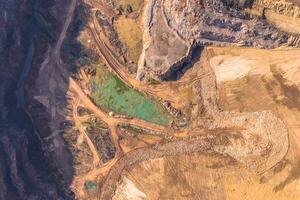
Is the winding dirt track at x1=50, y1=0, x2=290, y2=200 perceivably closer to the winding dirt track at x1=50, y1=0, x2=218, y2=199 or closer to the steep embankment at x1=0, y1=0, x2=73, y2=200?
the winding dirt track at x1=50, y1=0, x2=218, y2=199

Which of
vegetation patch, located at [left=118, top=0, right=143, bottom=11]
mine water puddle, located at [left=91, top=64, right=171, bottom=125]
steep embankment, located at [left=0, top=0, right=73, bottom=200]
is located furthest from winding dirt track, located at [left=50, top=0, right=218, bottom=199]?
vegetation patch, located at [left=118, top=0, right=143, bottom=11]

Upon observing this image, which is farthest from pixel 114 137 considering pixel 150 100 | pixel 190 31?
pixel 190 31

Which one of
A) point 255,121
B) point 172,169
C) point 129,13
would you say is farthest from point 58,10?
point 255,121

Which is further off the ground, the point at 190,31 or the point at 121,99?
the point at 190,31

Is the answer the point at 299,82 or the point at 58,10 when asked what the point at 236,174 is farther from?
the point at 58,10

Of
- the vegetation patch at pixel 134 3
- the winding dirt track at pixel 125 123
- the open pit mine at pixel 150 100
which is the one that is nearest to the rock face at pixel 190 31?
the open pit mine at pixel 150 100

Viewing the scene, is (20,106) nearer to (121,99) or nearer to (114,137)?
(114,137)
